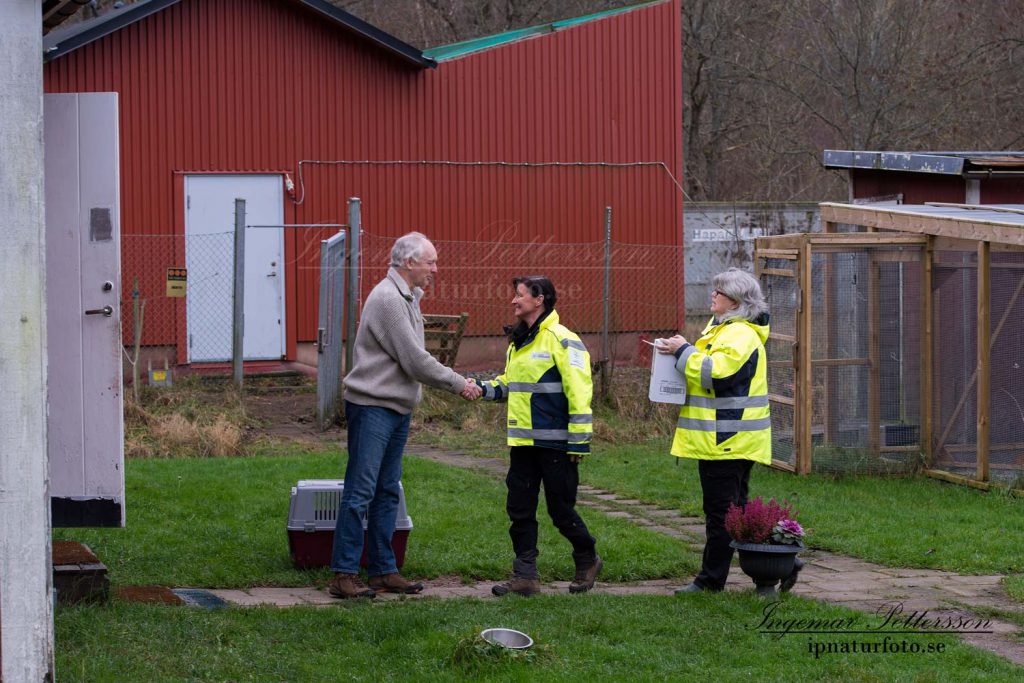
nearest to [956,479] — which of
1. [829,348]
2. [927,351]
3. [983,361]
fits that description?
[983,361]

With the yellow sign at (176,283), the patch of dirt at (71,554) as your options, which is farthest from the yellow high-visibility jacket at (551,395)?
the yellow sign at (176,283)

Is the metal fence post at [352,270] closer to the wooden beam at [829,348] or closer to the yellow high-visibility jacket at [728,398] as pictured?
the wooden beam at [829,348]

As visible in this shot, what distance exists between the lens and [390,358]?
6.87 meters

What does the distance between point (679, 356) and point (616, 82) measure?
40.8ft

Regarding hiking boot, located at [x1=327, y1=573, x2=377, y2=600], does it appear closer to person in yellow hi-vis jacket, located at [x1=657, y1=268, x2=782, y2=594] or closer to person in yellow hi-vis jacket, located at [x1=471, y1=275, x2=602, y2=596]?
person in yellow hi-vis jacket, located at [x1=471, y1=275, x2=602, y2=596]

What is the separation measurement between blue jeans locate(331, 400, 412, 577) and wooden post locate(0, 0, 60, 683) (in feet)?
8.64

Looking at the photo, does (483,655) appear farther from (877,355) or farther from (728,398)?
(877,355)

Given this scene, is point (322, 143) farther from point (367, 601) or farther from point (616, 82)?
point (367, 601)

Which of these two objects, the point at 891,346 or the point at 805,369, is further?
the point at 891,346

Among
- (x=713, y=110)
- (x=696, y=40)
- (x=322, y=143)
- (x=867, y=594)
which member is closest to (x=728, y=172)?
(x=713, y=110)

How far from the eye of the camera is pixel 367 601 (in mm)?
6629

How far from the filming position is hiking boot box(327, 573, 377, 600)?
6676mm

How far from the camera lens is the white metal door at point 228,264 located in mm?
16359

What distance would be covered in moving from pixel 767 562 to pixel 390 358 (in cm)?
227
